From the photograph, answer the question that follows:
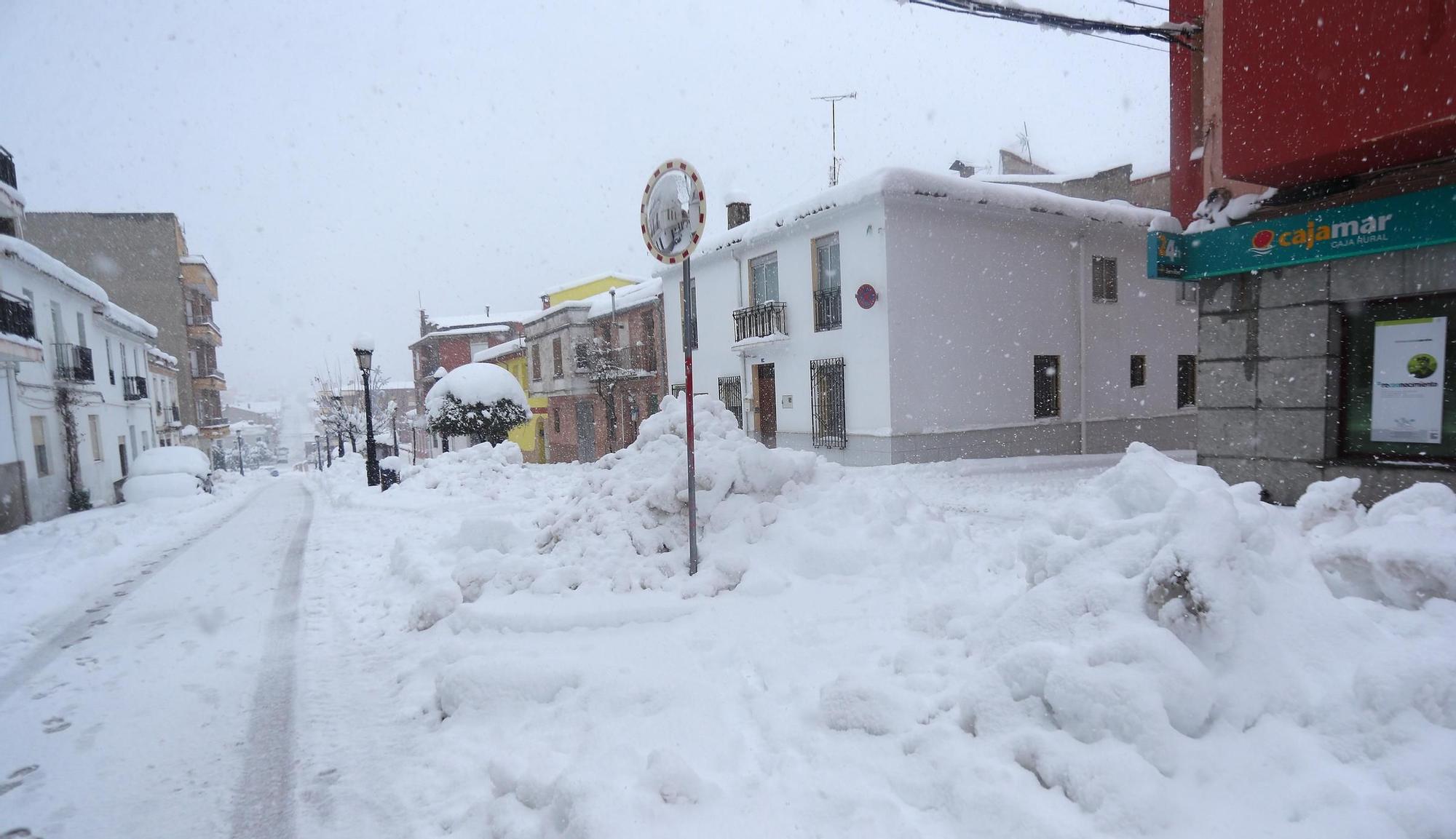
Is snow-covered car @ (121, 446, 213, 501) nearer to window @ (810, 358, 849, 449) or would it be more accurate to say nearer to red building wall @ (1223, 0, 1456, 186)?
window @ (810, 358, 849, 449)

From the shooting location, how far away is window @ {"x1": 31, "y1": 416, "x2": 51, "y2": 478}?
56.6 feet

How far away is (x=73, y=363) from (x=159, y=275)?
19441 mm

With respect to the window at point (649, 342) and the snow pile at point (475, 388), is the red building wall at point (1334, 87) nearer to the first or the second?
the window at point (649, 342)

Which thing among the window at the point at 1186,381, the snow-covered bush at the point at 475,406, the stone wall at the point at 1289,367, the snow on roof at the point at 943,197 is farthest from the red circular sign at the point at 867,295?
the snow-covered bush at the point at 475,406

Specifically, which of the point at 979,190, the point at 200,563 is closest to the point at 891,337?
the point at 979,190

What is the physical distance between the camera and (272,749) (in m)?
3.26

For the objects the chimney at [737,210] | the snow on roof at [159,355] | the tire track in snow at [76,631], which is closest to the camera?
the tire track in snow at [76,631]

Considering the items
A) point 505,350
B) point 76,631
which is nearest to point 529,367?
point 505,350

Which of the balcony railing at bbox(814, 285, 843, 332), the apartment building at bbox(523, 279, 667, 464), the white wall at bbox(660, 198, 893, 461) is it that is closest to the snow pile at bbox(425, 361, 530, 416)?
the apartment building at bbox(523, 279, 667, 464)

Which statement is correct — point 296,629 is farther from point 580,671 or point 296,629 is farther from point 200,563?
point 200,563

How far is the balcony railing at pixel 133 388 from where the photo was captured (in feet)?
83.0

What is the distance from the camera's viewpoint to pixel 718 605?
14.1 feet

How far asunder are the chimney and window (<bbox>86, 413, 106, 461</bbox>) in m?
22.2

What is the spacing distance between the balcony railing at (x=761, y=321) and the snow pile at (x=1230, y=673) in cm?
1291
